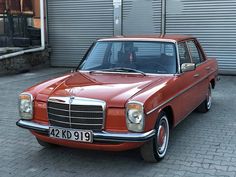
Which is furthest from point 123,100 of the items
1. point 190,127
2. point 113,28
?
point 113,28

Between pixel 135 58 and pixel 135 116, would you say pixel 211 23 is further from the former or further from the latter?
pixel 135 116

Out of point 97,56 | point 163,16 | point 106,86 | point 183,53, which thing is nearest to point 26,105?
point 106,86

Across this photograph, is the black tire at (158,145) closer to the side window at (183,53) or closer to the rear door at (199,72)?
the side window at (183,53)

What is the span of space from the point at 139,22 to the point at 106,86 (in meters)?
8.53

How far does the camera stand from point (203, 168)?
14.8 feet

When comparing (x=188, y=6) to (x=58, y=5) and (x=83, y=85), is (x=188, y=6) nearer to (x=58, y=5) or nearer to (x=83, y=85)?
(x=58, y=5)

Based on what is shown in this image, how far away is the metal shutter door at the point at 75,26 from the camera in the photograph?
13.5m

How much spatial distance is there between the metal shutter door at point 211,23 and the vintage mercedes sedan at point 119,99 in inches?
246

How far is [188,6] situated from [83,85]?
325 inches

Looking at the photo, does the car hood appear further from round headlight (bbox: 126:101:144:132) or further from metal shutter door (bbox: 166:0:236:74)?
metal shutter door (bbox: 166:0:236:74)

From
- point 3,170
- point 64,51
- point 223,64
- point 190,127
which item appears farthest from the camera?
point 64,51

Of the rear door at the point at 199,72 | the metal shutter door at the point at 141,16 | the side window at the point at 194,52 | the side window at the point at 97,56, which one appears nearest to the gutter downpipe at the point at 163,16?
the metal shutter door at the point at 141,16

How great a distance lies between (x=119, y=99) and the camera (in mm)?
4285

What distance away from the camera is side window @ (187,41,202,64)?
21.0 feet
